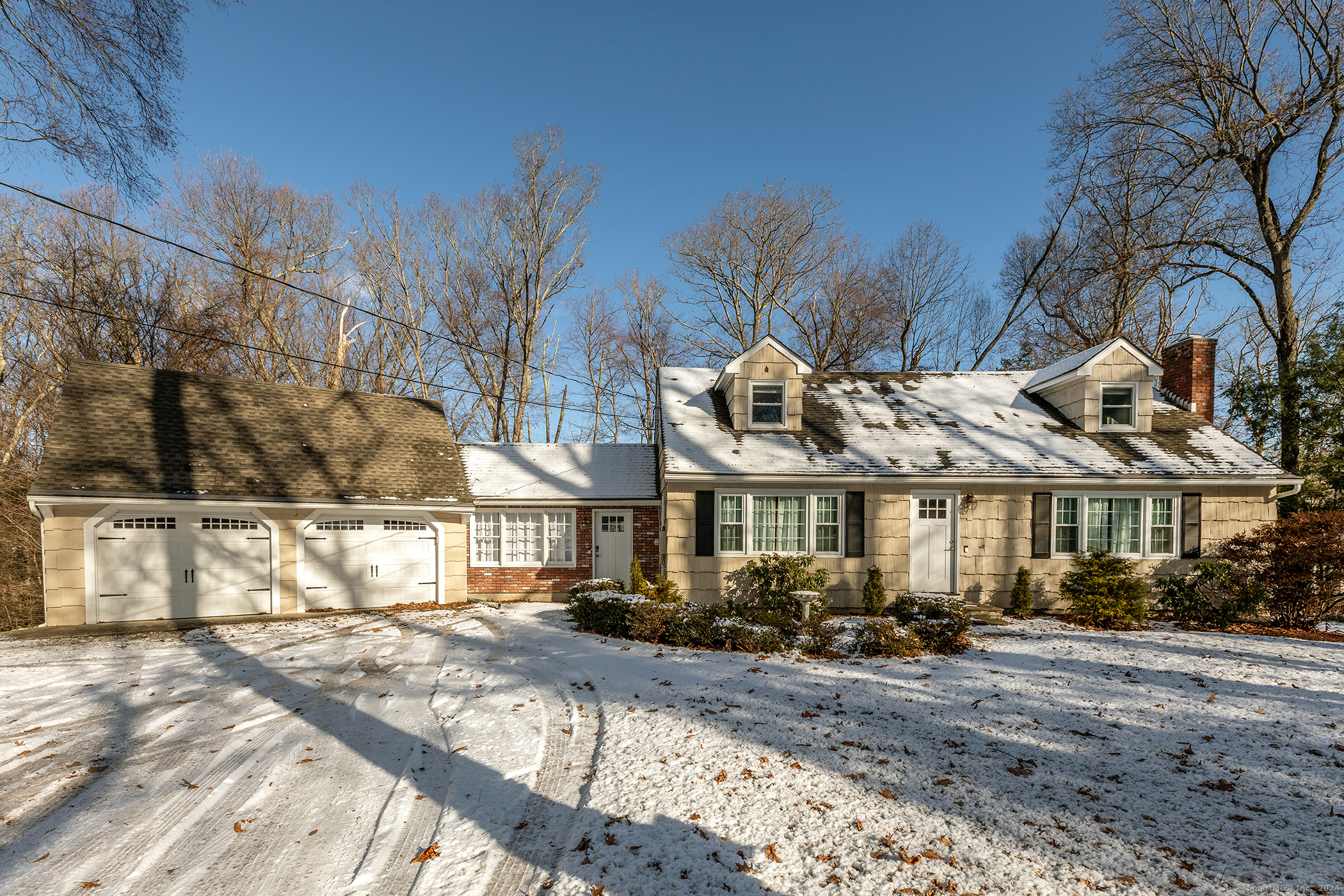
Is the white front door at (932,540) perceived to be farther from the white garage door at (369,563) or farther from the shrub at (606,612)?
the white garage door at (369,563)

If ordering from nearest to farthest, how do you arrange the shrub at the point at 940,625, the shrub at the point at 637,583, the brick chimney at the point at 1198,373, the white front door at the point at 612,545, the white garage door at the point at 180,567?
the shrub at the point at 940,625 → the white garage door at the point at 180,567 → the shrub at the point at 637,583 → the brick chimney at the point at 1198,373 → the white front door at the point at 612,545

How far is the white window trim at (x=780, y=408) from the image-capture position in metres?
13.7

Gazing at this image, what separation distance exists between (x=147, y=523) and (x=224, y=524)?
1256 millimetres

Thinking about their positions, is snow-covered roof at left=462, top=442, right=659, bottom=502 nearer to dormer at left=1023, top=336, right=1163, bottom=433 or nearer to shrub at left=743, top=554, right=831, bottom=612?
shrub at left=743, top=554, right=831, bottom=612

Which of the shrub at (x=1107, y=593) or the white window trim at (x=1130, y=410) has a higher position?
the white window trim at (x=1130, y=410)

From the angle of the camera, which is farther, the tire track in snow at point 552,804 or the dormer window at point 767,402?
the dormer window at point 767,402

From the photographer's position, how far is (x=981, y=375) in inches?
648

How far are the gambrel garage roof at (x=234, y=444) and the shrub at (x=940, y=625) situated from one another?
1054 cm

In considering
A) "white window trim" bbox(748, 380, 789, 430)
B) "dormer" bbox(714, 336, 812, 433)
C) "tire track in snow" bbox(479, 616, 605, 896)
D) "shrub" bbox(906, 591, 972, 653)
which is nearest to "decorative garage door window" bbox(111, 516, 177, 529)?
"tire track in snow" bbox(479, 616, 605, 896)

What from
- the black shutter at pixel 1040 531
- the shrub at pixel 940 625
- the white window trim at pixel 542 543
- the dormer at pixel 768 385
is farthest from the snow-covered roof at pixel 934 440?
the white window trim at pixel 542 543

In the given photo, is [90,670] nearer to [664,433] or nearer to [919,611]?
[664,433]

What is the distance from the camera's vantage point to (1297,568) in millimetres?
10555

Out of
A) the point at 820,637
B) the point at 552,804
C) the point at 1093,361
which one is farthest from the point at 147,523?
the point at 1093,361

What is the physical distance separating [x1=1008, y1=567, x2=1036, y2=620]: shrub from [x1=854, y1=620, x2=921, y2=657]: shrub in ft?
15.0
